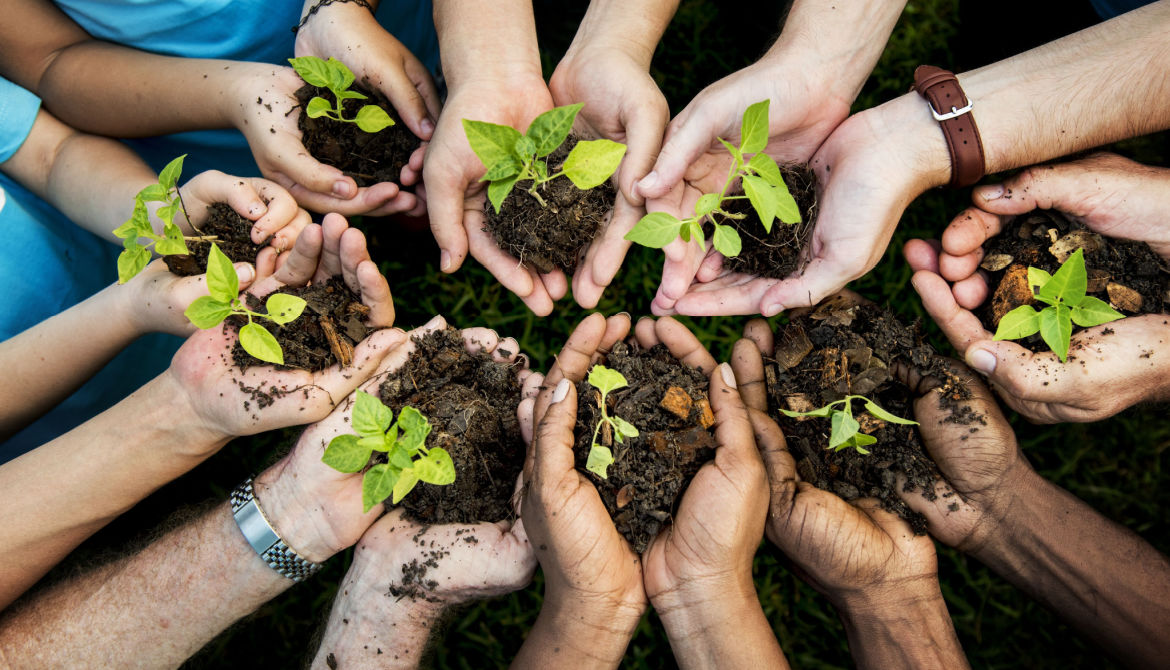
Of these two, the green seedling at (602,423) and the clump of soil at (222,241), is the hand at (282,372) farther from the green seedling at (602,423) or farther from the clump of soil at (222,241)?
the green seedling at (602,423)

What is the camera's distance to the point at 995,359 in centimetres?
232

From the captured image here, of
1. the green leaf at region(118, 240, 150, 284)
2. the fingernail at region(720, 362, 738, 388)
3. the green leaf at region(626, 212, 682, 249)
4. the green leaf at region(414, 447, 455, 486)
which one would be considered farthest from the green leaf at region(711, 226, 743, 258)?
the green leaf at region(118, 240, 150, 284)

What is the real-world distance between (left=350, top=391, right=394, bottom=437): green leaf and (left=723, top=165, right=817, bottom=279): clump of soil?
153cm

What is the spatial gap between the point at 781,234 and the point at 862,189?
1.08ft

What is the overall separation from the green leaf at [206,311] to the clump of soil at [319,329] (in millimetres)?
293

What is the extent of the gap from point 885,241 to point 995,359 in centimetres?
59

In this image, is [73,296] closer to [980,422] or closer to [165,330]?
[165,330]

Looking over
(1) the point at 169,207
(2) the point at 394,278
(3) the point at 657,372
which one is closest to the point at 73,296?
(1) the point at 169,207

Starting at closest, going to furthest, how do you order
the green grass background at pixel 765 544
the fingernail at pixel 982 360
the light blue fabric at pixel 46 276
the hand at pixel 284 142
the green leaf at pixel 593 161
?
the green leaf at pixel 593 161 < the fingernail at pixel 982 360 < the hand at pixel 284 142 < the light blue fabric at pixel 46 276 < the green grass background at pixel 765 544

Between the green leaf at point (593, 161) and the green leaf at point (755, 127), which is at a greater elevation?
the green leaf at point (755, 127)

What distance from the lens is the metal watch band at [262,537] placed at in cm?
250

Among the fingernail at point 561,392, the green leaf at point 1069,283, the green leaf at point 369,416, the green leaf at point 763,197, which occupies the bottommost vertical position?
the fingernail at point 561,392

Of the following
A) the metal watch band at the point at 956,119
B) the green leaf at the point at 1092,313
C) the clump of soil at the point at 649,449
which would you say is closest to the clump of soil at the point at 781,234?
the metal watch band at the point at 956,119

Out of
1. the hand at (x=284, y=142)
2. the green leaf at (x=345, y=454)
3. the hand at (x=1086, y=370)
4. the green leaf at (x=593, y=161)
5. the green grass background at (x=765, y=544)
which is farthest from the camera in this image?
the green grass background at (x=765, y=544)
